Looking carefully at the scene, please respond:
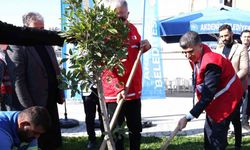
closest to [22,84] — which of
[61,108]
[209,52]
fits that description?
[209,52]

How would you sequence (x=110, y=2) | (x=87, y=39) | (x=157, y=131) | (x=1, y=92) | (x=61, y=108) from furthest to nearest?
(x=61, y=108) < (x=157, y=131) < (x=1, y=92) < (x=110, y=2) < (x=87, y=39)

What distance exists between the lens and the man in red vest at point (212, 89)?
3165 millimetres

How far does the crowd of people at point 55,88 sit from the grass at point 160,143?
800 millimetres

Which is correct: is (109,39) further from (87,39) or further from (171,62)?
(171,62)

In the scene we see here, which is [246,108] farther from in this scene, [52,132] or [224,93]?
[52,132]

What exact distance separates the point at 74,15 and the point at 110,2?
0.69m

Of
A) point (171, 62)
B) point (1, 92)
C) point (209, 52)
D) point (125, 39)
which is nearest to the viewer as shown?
point (125, 39)

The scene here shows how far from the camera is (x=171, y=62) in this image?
59.4 ft

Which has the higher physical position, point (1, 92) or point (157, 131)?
point (1, 92)

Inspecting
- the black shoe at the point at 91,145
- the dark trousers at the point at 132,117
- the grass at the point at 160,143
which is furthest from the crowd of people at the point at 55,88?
the black shoe at the point at 91,145

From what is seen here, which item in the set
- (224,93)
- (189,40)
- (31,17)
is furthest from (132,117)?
(31,17)

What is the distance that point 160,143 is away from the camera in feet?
18.2

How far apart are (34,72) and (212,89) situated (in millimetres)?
1670

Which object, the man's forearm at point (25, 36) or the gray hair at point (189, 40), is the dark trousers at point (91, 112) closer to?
the gray hair at point (189, 40)
